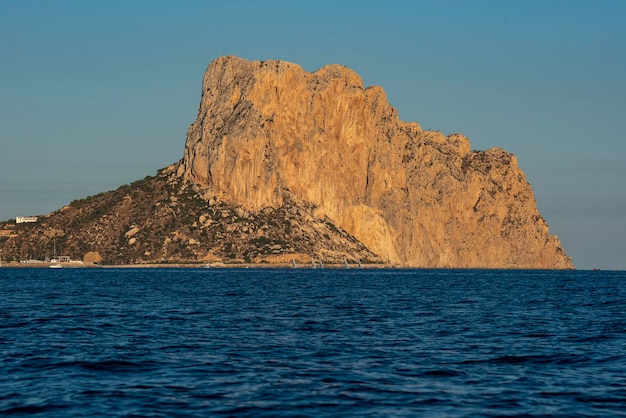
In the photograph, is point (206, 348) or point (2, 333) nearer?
point (206, 348)

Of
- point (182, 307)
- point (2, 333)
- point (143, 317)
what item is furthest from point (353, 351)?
point (182, 307)

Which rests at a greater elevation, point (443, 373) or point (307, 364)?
point (307, 364)

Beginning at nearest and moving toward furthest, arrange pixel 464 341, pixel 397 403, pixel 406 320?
pixel 397 403, pixel 464 341, pixel 406 320

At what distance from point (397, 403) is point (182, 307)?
47230 millimetres

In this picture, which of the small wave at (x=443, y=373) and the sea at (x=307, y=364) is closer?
the sea at (x=307, y=364)

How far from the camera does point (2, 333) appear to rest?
50.1 metres

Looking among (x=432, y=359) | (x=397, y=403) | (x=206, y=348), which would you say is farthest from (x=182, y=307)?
(x=397, y=403)

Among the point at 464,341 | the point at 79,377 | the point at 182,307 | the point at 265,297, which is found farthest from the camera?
the point at 265,297

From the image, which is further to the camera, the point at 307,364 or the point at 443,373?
the point at 307,364

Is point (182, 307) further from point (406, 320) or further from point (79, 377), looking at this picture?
point (79, 377)

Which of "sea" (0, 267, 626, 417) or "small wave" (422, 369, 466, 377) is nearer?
"sea" (0, 267, 626, 417)

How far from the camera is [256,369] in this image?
3672 centimetres

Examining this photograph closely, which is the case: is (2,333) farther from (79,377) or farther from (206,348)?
(79,377)

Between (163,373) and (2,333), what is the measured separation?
1806 centimetres
